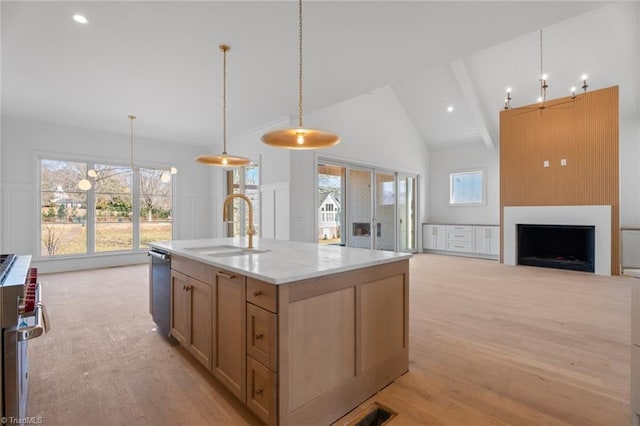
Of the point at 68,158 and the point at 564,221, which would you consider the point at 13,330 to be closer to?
the point at 68,158

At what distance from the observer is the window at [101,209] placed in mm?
5680

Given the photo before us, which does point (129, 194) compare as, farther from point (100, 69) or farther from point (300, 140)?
point (300, 140)

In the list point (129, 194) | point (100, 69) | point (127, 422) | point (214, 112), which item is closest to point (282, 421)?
point (127, 422)

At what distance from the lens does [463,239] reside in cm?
770

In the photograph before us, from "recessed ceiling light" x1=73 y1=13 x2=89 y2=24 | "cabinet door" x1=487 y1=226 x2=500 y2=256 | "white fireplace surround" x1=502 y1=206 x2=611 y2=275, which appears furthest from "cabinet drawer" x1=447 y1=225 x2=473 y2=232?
"recessed ceiling light" x1=73 y1=13 x2=89 y2=24

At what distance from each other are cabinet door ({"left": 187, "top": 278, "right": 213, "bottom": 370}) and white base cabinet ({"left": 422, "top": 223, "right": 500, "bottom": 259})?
704cm

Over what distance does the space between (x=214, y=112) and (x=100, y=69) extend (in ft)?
5.79

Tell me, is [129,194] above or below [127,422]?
above

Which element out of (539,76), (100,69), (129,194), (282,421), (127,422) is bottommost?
(127,422)

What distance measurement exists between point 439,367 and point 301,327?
1335mm

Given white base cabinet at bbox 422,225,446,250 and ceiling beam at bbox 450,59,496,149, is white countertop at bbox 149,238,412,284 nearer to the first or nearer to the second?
ceiling beam at bbox 450,59,496,149

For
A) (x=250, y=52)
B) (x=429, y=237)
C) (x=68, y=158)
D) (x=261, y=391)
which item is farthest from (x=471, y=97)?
(x=68, y=158)

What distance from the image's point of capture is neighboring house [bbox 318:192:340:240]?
19.4 ft

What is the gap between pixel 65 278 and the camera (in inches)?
206
